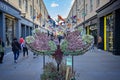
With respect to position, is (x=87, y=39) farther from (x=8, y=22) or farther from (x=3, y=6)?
(x=8, y=22)

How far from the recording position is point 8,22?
21.4m

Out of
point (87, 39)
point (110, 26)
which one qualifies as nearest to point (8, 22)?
point (110, 26)

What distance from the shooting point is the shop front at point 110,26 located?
19.0m

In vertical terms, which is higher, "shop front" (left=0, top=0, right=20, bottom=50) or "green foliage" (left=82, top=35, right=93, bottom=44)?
"shop front" (left=0, top=0, right=20, bottom=50)

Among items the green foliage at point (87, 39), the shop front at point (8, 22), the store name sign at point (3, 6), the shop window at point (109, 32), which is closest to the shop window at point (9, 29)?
the shop front at point (8, 22)

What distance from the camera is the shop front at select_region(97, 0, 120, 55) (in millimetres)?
19047

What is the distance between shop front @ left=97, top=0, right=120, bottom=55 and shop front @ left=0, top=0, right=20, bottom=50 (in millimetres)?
9447

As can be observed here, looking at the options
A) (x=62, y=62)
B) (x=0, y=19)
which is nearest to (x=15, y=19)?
(x=0, y=19)

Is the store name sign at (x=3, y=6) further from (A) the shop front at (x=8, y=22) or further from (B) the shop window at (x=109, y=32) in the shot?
(B) the shop window at (x=109, y=32)

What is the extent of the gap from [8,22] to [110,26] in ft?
34.3

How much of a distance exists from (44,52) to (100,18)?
21.8 metres

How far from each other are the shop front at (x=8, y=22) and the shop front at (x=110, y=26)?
31.0ft

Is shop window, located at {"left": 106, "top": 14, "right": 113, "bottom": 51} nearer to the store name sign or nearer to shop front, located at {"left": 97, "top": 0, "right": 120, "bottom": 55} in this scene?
shop front, located at {"left": 97, "top": 0, "right": 120, "bottom": 55}

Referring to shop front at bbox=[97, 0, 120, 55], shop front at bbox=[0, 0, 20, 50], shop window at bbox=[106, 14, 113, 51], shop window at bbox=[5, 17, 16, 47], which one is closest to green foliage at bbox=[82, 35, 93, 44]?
shop front at bbox=[0, 0, 20, 50]
